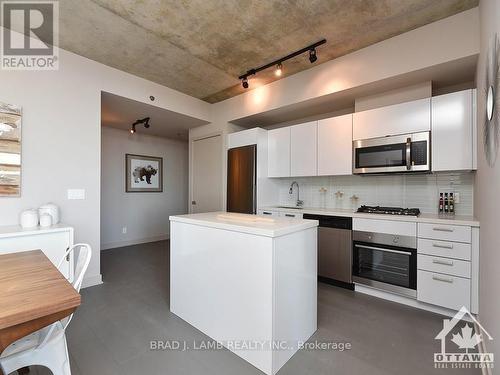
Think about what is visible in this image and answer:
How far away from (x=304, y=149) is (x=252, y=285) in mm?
2382

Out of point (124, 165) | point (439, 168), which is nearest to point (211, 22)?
point (439, 168)

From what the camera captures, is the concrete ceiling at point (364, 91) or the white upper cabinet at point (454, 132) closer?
the white upper cabinet at point (454, 132)

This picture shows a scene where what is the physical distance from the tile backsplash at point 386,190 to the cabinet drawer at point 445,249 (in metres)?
0.69

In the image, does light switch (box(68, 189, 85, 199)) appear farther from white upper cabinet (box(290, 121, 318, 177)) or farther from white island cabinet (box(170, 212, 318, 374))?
white upper cabinet (box(290, 121, 318, 177))

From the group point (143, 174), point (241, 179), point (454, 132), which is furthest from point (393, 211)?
point (143, 174)

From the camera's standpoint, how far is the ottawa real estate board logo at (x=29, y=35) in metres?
2.22

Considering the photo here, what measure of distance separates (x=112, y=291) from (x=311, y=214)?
104 inches

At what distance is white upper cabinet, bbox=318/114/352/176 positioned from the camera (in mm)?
3092

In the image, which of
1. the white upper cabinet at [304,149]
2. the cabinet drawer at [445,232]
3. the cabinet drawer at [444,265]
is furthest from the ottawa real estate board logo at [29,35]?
the cabinet drawer at [444,265]

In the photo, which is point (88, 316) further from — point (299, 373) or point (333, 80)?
point (333, 80)

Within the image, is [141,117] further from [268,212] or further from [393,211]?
[393,211]

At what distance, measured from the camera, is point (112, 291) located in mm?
2814

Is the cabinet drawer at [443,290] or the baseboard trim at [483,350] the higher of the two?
the cabinet drawer at [443,290]

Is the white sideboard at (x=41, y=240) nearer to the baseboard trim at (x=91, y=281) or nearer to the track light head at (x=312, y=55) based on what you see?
the baseboard trim at (x=91, y=281)
